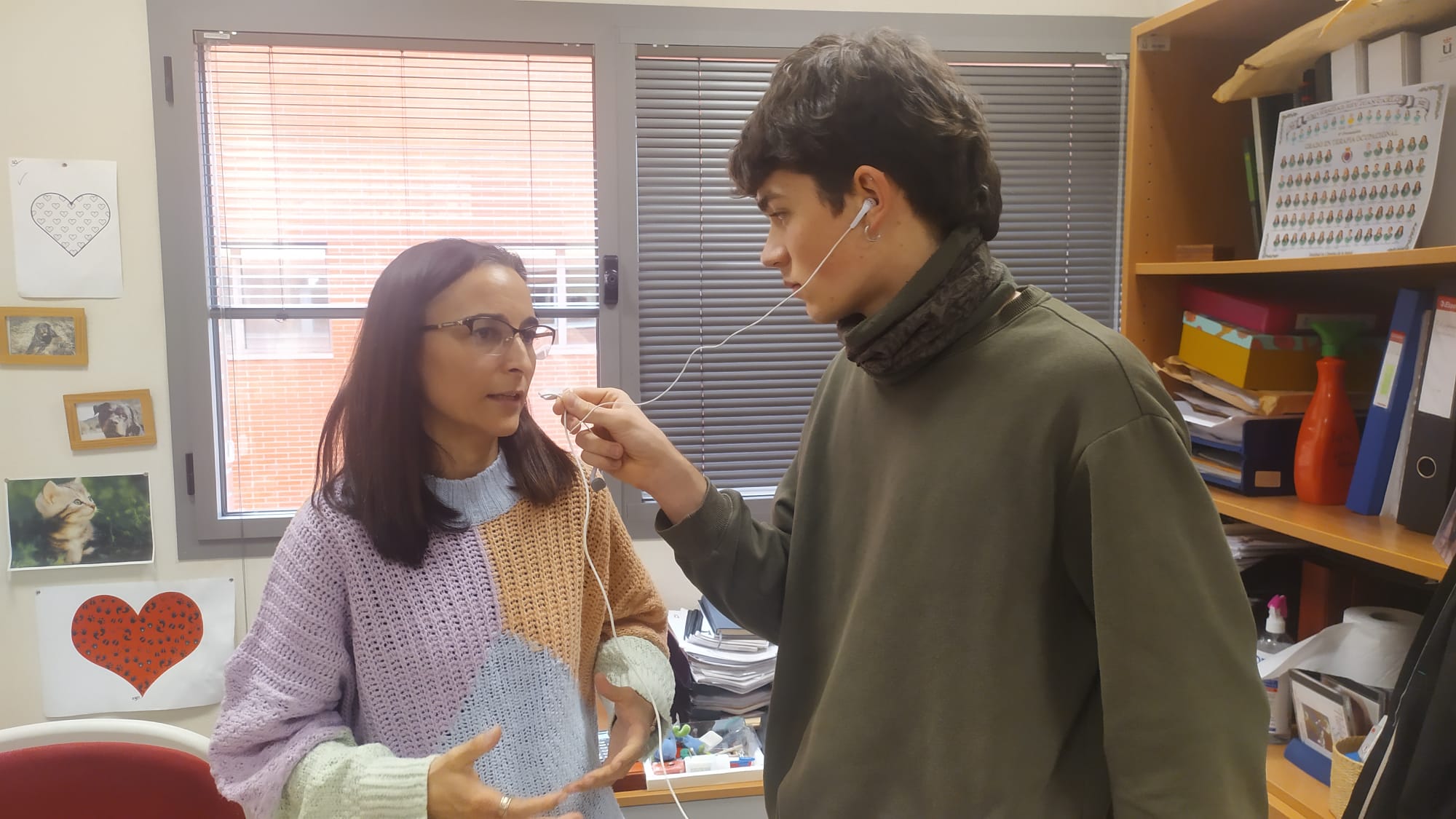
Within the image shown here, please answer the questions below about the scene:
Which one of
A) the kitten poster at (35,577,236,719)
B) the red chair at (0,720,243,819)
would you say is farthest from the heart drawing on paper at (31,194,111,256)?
the red chair at (0,720,243,819)

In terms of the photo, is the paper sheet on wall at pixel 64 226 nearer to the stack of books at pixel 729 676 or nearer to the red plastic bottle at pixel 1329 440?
the stack of books at pixel 729 676

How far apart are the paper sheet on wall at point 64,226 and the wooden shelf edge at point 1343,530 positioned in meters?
2.33

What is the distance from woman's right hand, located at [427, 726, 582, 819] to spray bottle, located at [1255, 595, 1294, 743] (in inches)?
55.5

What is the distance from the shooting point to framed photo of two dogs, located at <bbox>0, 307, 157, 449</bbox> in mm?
1991

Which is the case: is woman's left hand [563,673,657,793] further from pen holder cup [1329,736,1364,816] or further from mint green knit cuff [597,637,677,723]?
pen holder cup [1329,736,1364,816]

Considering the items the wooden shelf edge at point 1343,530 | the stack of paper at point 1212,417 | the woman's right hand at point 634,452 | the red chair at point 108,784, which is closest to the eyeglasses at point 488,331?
the woman's right hand at point 634,452

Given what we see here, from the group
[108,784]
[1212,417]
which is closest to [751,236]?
[1212,417]

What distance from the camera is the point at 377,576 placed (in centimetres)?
110

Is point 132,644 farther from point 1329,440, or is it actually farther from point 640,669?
point 1329,440

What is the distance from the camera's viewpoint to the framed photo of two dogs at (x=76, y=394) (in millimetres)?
1991

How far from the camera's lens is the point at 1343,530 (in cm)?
139

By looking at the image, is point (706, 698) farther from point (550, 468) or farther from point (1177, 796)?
point (1177, 796)

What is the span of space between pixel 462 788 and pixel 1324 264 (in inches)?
58.1

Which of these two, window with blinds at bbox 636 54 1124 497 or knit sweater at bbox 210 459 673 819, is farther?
window with blinds at bbox 636 54 1124 497
